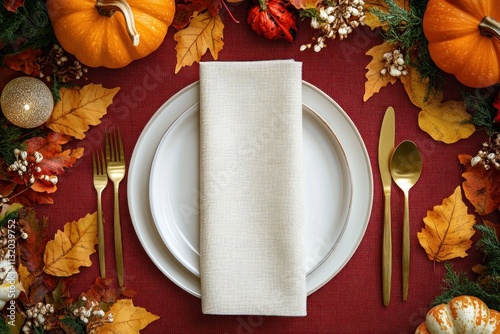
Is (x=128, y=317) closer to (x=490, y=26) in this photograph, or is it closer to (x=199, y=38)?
(x=199, y=38)

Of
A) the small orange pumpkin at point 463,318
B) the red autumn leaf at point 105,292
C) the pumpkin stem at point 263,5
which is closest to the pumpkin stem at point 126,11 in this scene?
the pumpkin stem at point 263,5

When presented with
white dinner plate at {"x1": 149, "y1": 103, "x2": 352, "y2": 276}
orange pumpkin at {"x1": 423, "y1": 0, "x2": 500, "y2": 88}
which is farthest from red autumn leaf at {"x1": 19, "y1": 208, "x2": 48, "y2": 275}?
orange pumpkin at {"x1": 423, "y1": 0, "x2": 500, "y2": 88}

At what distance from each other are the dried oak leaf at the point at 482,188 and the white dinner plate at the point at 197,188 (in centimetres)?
26

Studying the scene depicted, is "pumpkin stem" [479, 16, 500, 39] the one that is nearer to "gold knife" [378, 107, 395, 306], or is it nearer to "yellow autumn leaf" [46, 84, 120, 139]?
"gold knife" [378, 107, 395, 306]

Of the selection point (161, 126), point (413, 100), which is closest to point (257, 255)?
point (161, 126)

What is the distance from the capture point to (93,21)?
1166 millimetres

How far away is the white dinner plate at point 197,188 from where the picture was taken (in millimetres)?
1245

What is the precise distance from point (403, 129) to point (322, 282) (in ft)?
1.20

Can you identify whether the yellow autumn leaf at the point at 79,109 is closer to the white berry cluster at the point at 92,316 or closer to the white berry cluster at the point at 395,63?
the white berry cluster at the point at 92,316

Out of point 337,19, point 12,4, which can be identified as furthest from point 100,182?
point 337,19

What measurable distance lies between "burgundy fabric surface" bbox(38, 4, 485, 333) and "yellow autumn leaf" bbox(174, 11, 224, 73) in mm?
15

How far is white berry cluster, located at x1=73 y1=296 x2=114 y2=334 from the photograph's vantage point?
4.06ft

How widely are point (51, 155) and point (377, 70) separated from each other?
714mm

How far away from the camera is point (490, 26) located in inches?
44.7
